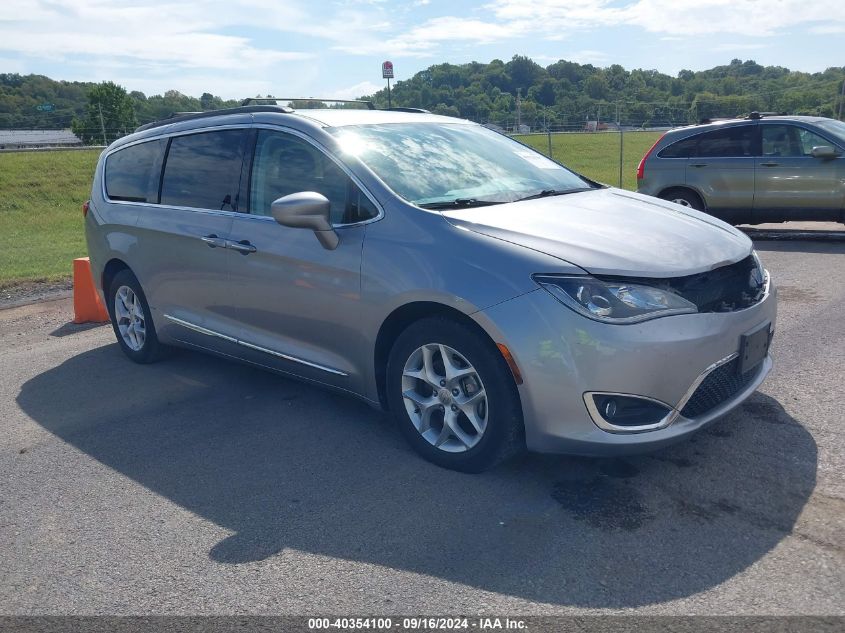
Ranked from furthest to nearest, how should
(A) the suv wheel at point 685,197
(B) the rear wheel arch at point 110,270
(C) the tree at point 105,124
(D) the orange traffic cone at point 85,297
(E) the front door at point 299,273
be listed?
1. (C) the tree at point 105,124
2. (A) the suv wheel at point 685,197
3. (D) the orange traffic cone at point 85,297
4. (B) the rear wheel arch at point 110,270
5. (E) the front door at point 299,273

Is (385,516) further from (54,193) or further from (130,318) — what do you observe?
(54,193)

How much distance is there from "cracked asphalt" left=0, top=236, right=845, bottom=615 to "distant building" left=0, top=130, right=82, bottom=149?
127 feet

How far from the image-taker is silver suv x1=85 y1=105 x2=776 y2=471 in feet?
11.5

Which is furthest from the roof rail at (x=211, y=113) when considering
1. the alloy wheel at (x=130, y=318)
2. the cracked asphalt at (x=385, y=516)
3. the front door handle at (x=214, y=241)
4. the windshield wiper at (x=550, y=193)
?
the cracked asphalt at (x=385, y=516)

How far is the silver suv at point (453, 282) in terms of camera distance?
3.52 metres

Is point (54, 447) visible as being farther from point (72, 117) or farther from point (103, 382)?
point (72, 117)

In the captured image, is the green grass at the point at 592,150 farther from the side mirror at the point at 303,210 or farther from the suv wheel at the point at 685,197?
the side mirror at the point at 303,210

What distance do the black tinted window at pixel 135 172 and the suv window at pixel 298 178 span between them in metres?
1.31

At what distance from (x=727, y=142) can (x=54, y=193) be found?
886 inches

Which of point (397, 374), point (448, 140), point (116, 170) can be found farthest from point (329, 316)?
point (116, 170)

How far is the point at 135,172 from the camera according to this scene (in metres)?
6.15

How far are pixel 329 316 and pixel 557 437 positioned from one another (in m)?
1.49

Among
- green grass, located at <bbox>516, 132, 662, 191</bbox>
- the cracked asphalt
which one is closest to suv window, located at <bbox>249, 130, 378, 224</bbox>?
the cracked asphalt

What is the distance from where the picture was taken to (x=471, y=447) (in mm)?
3887
